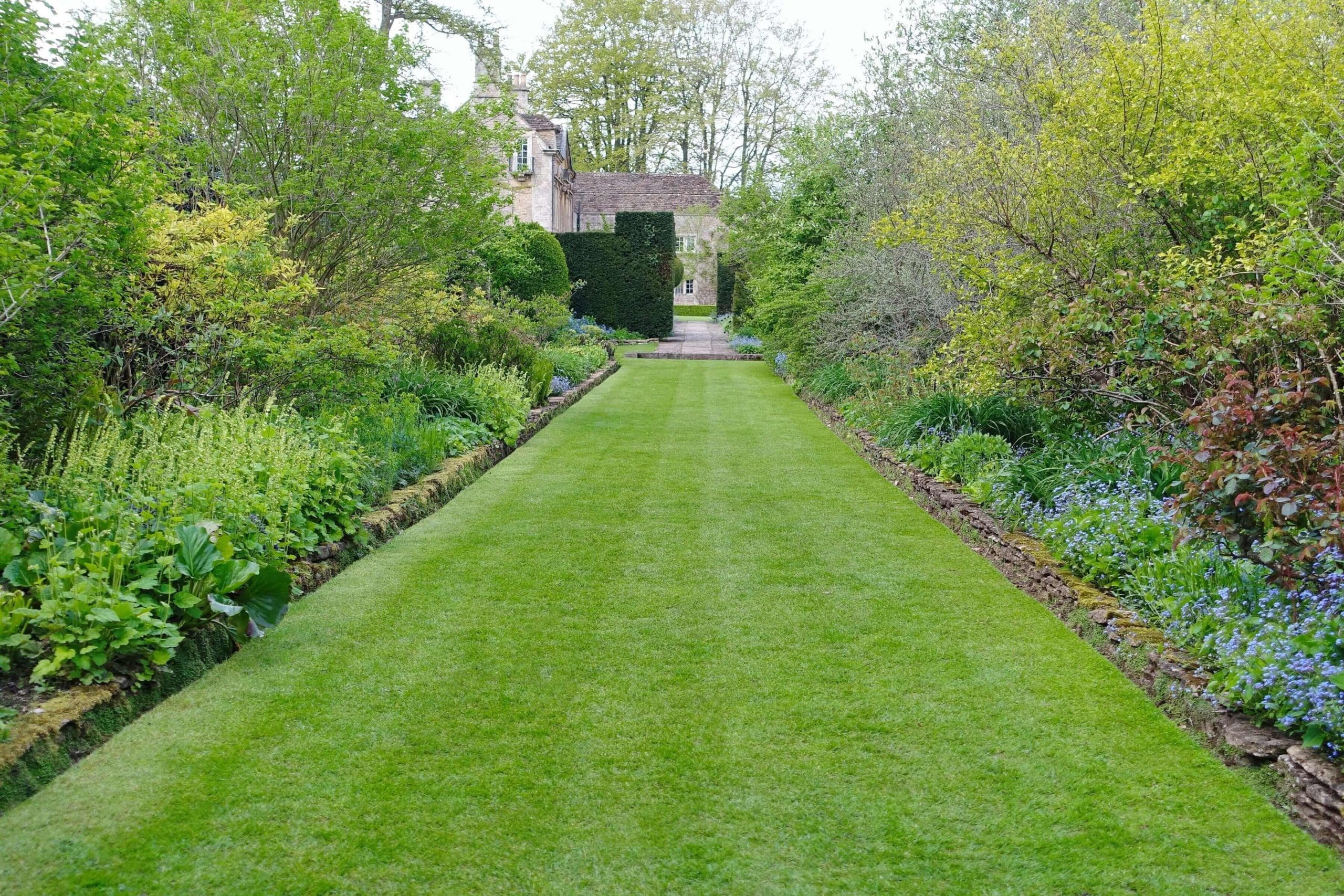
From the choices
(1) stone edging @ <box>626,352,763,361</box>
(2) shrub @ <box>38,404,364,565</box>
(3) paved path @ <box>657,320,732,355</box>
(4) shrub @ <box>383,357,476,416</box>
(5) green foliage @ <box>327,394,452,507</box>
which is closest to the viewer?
(2) shrub @ <box>38,404,364,565</box>

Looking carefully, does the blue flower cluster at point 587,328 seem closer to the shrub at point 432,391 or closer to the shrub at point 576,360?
the shrub at point 576,360

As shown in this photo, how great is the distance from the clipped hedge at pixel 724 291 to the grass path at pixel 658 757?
107 ft

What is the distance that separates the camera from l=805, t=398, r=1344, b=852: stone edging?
3.18m

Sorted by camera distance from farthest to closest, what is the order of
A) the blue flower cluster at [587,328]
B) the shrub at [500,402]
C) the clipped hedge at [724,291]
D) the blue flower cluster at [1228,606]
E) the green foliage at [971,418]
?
1. the clipped hedge at [724,291]
2. the blue flower cluster at [587,328]
3. the shrub at [500,402]
4. the green foliage at [971,418]
5. the blue flower cluster at [1228,606]

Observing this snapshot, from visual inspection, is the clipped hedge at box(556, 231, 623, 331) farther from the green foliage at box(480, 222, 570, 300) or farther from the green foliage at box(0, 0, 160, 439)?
the green foliage at box(0, 0, 160, 439)

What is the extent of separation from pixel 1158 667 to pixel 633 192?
42822 millimetres

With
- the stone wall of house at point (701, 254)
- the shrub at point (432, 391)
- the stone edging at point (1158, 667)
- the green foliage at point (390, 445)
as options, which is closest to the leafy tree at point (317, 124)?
the shrub at point (432, 391)

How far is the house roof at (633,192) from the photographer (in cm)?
4478

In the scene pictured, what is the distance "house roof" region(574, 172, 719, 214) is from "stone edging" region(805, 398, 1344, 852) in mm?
39014

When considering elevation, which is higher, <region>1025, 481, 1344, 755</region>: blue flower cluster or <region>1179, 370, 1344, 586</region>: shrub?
<region>1179, 370, 1344, 586</region>: shrub

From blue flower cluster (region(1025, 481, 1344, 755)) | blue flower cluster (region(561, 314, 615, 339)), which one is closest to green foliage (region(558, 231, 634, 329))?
blue flower cluster (region(561, 314, 615, 339))

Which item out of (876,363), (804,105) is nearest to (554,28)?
(804,105)

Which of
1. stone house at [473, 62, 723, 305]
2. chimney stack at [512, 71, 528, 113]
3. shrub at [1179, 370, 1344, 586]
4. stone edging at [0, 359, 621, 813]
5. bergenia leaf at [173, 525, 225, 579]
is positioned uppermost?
chimney stack at [512, 71, 528, 113]

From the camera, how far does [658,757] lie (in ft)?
11.8
